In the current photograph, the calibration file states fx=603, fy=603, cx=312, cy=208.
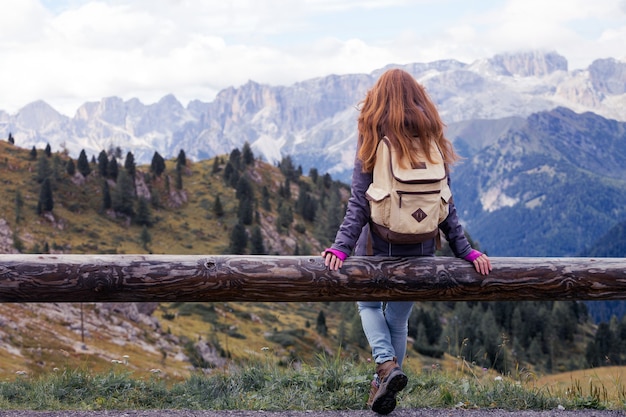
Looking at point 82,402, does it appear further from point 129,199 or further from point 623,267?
point 129,199

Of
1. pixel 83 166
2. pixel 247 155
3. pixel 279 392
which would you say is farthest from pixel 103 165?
pixel 279 392

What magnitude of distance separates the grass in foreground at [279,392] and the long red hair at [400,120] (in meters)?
2.54

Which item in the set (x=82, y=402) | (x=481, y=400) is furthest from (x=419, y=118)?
(x=82, y=402)

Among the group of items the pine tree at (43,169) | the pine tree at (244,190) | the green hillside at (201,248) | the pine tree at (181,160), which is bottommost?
the green hillside at (201,248)

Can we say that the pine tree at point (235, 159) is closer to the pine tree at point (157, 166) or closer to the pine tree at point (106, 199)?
the pine tree at point (157, 166)

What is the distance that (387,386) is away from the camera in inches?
222

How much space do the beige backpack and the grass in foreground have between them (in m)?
1.96

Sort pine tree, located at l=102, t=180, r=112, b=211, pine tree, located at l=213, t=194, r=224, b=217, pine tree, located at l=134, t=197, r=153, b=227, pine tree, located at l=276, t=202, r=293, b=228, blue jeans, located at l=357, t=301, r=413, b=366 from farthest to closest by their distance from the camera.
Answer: pine tree, located at l=276, t=202, r=293, b=228 → pine tree, located at l=213, t=194, r=224, b=217 → pine tree, located at l=134, t=197, r=153, b=227 → pine tree, located at l=102, t=180, r=112, b=211 → blue jeans, located at l=357, t=301, r=413, b=366

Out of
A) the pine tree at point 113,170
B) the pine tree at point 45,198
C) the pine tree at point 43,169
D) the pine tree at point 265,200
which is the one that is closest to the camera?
the pine tree at point 45,198

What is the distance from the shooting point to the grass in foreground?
6316 millimetres

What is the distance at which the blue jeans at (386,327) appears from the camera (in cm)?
606

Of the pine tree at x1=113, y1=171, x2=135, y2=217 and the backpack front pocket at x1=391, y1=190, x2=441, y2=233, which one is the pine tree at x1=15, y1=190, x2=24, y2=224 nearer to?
the pine tree at x1=113, y1=171, x2=135, y2=217

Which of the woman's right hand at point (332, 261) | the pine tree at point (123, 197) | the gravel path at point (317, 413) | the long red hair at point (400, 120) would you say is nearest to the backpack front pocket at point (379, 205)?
the long red hair at point (400, 120)

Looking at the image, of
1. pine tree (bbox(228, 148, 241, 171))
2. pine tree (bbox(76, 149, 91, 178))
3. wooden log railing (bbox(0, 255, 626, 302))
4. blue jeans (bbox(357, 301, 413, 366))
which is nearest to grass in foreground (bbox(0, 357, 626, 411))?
blue jeans (bbox(357, 301, 413, 366))
